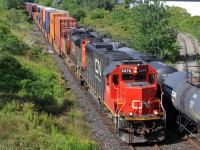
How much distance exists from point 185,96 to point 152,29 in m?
18.8

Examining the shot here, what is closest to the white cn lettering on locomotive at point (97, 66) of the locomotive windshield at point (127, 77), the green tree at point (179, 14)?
the locomotive windshield at point (127, 77)

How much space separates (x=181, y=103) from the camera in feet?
48.9

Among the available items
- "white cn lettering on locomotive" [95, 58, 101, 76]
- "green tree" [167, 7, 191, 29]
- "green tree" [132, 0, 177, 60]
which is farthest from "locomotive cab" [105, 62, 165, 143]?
"green tree" [167, 7, 191, 29]

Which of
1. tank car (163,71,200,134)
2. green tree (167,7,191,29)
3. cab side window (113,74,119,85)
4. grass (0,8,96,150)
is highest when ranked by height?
green tree (167,7,191,29)

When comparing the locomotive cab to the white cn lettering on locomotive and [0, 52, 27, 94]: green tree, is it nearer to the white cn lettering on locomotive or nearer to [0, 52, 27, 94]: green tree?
the white cn lettering on locomotive

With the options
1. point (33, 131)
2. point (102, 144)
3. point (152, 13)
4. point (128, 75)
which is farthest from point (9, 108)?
point (152, 13)

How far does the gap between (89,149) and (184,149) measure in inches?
167

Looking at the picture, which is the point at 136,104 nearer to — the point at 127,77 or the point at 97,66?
the point at 127,77

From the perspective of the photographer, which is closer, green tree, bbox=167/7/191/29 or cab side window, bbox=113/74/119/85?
A: cab side window, bbox=113/74/119/85

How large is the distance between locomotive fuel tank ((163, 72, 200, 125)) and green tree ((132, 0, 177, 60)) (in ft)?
51.4

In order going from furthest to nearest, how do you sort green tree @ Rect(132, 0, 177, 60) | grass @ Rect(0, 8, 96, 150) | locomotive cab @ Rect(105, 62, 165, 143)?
green tree @ Rect(132, 0, 177, 60)
locomotive cab @ Rect(105, 62, 165, 143)
grass @ Rect(0, 8, 96, 150)

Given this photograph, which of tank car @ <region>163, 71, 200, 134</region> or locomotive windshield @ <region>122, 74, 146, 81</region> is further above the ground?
locomotive windshield @ <region>122, 74, 146, 81</region>

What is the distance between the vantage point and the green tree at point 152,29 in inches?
1270

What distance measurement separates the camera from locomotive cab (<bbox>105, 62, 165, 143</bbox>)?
14633 mm
